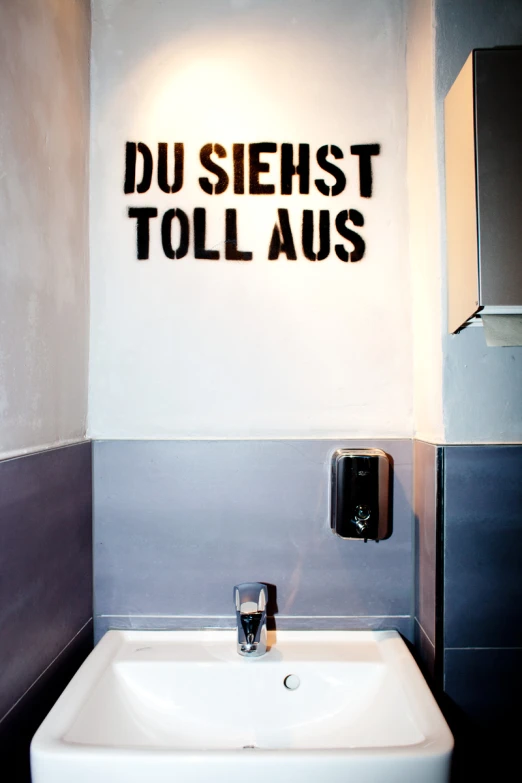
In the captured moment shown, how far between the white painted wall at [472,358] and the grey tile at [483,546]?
0.17ft

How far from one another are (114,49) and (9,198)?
63 cm

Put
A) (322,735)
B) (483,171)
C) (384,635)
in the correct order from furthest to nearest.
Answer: (384,635) → (322,735) → (483,171)

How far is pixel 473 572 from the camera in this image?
44.3 inches

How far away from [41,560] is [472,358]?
0.95 meters

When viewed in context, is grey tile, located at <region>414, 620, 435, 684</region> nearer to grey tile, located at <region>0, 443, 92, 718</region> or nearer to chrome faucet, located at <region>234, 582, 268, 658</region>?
chrome faucet, located at <region>234, 582, 268, 658</region>

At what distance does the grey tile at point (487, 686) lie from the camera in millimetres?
1112

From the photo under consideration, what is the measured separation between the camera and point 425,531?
1.21 meters

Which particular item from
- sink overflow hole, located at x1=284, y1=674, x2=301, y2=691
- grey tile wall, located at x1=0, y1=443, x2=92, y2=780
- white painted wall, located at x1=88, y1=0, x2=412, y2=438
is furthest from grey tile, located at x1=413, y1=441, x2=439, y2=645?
grey tile wall, located at x1=0, y1=443, x2=92, y2=780

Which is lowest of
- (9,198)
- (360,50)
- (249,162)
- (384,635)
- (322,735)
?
(322,735)

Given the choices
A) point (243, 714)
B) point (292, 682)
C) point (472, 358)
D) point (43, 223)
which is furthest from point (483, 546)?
point (43, 223)

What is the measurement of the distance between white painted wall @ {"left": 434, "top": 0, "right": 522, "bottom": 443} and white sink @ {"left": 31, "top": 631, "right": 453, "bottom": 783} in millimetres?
511

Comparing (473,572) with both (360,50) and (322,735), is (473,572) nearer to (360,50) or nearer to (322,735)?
(322,735)

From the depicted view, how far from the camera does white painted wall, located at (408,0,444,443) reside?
1159 mm

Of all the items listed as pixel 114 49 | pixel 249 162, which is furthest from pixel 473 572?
pixel 114 49
